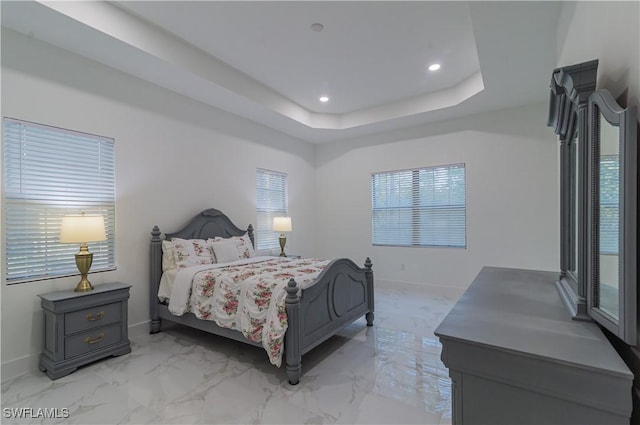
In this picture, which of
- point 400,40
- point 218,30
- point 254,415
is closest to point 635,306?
point 254,415

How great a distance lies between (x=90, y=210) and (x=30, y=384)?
1.58 metres

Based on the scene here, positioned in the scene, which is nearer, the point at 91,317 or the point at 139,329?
the point at 91,317

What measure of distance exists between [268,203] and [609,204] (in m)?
4.83

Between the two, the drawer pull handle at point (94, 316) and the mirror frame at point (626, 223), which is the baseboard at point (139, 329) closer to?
the drawer pull handle at point (94, 316)

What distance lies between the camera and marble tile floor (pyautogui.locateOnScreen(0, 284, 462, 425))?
6.72ft

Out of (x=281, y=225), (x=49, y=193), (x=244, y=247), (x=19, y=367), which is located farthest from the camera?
(x=281, y=225)

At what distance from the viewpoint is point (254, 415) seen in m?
2.05

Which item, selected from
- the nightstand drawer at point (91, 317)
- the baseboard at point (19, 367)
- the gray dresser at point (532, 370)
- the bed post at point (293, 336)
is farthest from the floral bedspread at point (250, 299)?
the gray dresser at point (532, 370)

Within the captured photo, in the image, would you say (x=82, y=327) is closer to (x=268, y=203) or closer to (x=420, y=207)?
(x=268, y=203)

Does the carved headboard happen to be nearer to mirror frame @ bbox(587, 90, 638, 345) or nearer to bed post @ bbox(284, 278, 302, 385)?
bed post @ bbox(284, 278, 302, 385)

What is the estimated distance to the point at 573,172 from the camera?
5.46 feet

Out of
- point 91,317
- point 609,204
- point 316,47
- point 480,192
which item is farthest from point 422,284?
point 91,317

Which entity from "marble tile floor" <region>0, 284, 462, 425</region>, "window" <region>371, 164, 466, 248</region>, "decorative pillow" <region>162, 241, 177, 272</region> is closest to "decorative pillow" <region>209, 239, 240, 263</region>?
"decorative pillow" <region>162, 241, 177, 272</region>

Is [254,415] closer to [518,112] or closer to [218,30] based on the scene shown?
[218,30]
